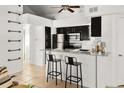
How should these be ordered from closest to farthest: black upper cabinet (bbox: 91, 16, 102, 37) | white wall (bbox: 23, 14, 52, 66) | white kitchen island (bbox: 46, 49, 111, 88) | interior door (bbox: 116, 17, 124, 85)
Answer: white kitchen island (bbox: 46, 49, 111, 88) < interior door (bbox: 116, 17, 124, 85) < black upper cabinet (bbox: 91, 16, 102, 37) < white wall (bbox: 23, 14, 52, 66)

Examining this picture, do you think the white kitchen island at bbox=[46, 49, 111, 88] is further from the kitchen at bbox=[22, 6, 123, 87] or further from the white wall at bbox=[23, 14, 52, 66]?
the white wall at bbox=[23, 14, 52, 66]

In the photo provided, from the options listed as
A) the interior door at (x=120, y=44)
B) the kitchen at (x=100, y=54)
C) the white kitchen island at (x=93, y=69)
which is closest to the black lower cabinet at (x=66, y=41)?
the kitchen at (x=100, y=54)

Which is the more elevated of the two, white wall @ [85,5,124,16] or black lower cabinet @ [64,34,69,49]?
white wall @ [85,5,124,16]

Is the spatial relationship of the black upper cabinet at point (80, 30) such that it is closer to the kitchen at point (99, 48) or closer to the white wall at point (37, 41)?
the kitchen at point (99, 48)

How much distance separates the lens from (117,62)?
16.2ft

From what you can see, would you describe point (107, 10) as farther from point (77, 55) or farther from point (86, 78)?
point (86, 78)

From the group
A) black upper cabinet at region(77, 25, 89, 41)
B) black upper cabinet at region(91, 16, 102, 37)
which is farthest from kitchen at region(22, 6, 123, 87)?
black upper cabinet at region(77, 25, 89, 41)

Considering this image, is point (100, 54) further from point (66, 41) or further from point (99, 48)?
point (66, 41)

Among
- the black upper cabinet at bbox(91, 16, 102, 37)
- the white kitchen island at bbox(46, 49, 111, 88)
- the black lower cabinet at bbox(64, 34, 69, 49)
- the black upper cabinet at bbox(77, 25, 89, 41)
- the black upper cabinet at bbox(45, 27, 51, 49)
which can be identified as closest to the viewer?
the white kitchen island at bbox(46, 49, 111, 88)

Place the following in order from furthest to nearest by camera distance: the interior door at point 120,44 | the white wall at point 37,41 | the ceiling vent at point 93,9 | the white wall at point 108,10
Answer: the white wall at point 37,41, the ceiling vent at point 93,9, the interior door at point 120,44, the white wall at point 108,10

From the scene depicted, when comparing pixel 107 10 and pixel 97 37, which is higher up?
pixel 107 10

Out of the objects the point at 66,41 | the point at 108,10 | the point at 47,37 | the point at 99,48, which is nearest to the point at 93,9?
the point at 108,10

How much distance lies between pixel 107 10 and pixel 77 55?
1.74 meters
